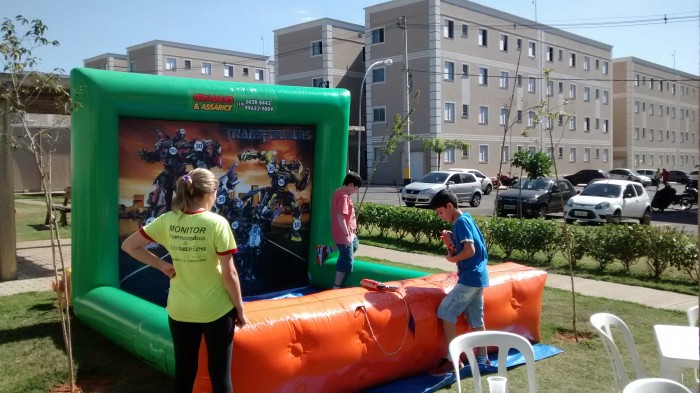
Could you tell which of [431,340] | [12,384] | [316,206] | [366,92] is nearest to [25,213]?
[316,206]

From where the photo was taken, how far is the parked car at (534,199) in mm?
20016

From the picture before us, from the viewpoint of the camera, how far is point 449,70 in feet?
128

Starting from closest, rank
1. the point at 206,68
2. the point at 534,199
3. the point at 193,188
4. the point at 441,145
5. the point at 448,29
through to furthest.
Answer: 1. the point at 193,188
2. the point at 534,199
3. the point at 441,145
4. the point at 448,29
5. the point at 206,68

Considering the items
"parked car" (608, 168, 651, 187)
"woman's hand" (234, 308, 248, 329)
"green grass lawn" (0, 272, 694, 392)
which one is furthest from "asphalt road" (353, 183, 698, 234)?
"parked car" (608, 168, 651, 187)

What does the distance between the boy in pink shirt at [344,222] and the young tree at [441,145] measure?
26.1 meters

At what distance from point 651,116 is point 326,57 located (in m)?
39.3

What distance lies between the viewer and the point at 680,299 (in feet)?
28.2

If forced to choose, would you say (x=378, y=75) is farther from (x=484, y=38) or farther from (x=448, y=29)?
(x=484, y=38)

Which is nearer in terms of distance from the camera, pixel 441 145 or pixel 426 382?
pixel 426 382

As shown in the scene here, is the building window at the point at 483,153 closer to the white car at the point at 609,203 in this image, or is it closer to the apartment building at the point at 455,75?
the apartment building at the point at 455,75

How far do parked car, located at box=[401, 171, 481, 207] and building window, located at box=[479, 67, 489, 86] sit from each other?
51.5 feet

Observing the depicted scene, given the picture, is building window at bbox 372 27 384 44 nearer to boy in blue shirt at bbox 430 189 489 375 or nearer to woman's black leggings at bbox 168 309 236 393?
boy in blue shirt at bbox 430 189 489 375

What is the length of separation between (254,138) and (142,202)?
70.0 inches

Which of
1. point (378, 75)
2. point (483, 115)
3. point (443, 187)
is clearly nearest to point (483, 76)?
point (483, 115)
